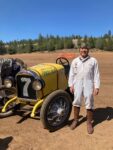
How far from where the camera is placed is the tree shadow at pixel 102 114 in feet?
26.2

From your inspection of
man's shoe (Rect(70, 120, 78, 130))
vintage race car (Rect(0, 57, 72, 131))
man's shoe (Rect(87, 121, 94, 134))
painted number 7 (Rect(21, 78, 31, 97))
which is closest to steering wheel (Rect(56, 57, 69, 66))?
vintage race car (Rect(0, 57, 72, 131))

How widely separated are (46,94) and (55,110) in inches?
19.1

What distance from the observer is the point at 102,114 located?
850cm

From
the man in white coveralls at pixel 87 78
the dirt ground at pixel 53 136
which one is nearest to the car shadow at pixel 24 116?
the dirt ground at pixel 53 136

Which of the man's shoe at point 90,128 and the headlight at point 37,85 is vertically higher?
the headlight at point 37,85

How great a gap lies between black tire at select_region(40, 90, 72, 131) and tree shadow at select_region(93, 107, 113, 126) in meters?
0.73

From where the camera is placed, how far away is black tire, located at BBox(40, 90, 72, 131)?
7.17 metres

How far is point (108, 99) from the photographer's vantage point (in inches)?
404

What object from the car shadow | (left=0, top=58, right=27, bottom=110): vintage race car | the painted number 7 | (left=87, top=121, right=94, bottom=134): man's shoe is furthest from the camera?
(left=0, top=58, right=27, bottom=110): vintage race car

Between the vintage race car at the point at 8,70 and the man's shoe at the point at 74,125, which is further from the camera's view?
the vintage race car at the point at 8,70

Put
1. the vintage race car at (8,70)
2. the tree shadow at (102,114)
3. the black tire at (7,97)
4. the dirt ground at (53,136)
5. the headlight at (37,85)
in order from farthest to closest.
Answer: the vintage race car at (8,70), the black tire at (7,97), the tree shadow at (102,114), the headlight at (37,85), the dirt ground at (53,136)

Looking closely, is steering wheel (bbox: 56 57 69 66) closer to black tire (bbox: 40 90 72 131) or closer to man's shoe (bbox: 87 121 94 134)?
black tire (bbox: 40 90 72 131)

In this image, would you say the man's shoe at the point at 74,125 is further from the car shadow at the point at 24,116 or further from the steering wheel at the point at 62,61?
the steering wheel at the point at 62,61

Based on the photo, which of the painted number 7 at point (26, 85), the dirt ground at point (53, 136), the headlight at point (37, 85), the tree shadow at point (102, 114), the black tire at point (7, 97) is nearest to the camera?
the dirt ground at point (53, 136)
